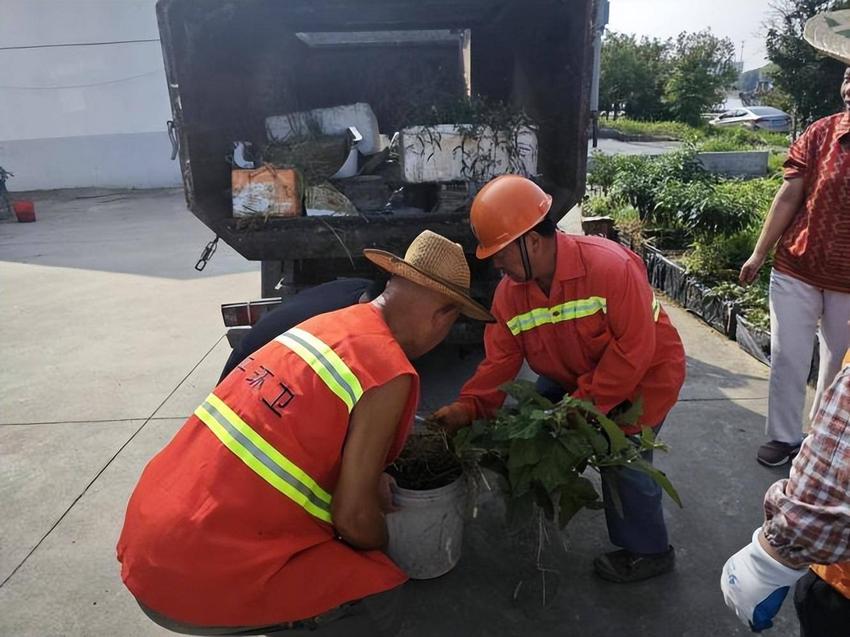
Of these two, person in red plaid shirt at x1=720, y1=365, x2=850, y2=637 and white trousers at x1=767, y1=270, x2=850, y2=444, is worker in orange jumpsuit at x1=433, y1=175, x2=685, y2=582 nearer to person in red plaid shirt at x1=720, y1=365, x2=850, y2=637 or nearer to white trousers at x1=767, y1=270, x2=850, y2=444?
person in red plaid shirt at x1=720, y1=365, x2=850, y2=637

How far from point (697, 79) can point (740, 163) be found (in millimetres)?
15813

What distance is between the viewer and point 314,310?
2568 millimetres

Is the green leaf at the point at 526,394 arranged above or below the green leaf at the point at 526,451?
above

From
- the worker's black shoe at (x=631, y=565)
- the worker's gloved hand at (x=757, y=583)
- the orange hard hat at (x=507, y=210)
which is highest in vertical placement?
the orange hard hat at (x=507, y=210)

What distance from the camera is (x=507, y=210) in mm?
2215

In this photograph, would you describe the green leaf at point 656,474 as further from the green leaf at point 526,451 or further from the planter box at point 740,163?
the planter box at point 740,163

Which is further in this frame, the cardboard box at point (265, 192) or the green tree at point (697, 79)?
the green tree at point (697, 79)

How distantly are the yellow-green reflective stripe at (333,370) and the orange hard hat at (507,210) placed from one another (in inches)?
32.9

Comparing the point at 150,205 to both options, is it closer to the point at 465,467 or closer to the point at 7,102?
the point at 7,102

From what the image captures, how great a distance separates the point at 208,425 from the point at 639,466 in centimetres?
133

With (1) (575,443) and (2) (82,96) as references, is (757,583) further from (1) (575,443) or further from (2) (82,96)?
(2) (82,96)

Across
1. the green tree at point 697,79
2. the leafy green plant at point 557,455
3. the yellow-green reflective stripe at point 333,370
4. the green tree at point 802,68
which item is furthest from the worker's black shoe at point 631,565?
the green tree at point 697,79

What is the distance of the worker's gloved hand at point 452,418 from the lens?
2451 millimetres

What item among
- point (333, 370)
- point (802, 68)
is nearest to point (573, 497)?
point (333, 370)
